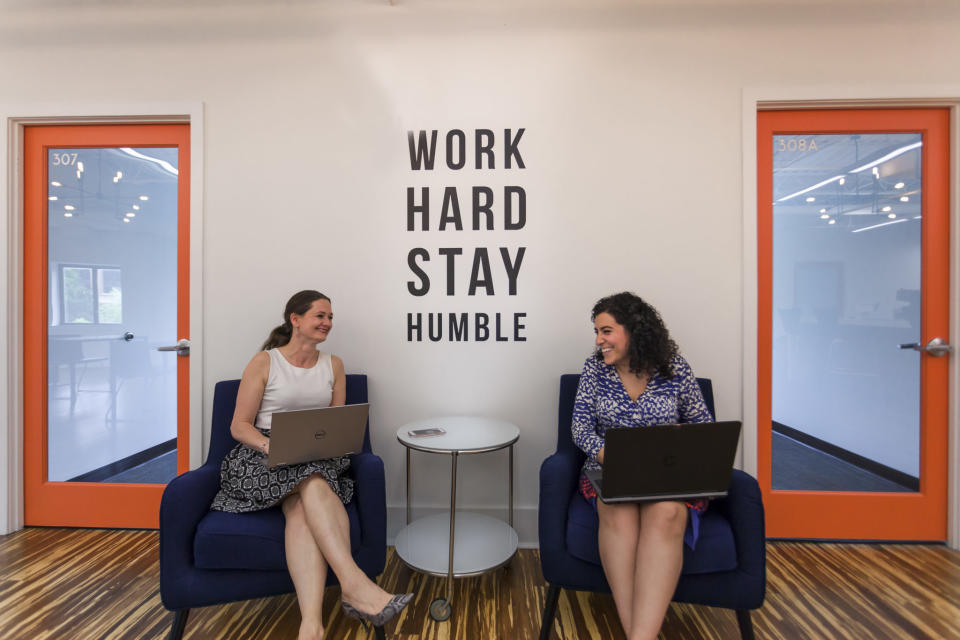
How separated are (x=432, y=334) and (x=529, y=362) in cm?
53

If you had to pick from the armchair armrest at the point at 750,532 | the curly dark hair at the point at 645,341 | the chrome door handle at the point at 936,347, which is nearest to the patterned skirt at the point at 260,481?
the curly dark hair at the point at 645,341

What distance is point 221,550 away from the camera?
1.49 metres

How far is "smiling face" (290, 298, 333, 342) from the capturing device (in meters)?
1.88

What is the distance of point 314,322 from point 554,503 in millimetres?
1218

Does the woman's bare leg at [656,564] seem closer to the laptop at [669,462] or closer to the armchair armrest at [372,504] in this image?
the laptop at [669,462]

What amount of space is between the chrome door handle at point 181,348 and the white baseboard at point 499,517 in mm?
1399

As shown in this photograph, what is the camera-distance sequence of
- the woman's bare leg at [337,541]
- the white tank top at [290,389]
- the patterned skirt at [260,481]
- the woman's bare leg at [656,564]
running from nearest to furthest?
the woman's bare leg at [656,564]
the woman's bare leg at [337,541]
the patterned skirt at [260,481]
the white tank top at [290,389]

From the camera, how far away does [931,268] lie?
2232mm

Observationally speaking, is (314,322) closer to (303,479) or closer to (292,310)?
(292,310)

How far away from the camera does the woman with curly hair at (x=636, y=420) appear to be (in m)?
1.40

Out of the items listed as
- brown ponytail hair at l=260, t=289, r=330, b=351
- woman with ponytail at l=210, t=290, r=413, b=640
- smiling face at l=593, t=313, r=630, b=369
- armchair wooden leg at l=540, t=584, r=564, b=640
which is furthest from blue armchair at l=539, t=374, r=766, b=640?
brown ponytail hair at l=260, t=289, r=330, b=351

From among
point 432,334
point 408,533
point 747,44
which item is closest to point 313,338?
point 432,334

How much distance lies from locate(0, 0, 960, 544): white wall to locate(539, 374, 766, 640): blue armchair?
2.30ft

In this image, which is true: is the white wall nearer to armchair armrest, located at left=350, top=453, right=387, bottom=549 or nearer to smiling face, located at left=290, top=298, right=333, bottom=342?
smiling face, located at left=290, top=298, right=333, bottom=342
